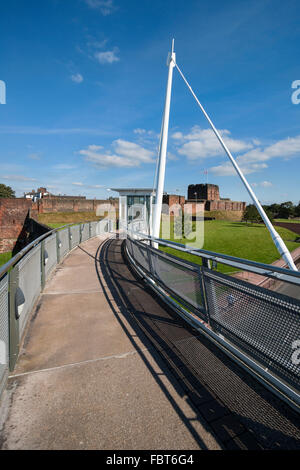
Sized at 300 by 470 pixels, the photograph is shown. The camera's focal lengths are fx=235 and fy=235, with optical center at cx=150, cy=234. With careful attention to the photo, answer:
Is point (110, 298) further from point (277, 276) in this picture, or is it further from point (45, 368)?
point (277, 276)

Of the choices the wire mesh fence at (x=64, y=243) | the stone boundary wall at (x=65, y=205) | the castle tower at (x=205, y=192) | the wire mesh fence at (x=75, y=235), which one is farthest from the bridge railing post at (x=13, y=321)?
the castle tower at (x=205, y=192)

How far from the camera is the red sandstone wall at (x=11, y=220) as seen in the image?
30.8 m

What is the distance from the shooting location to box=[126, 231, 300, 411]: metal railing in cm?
220

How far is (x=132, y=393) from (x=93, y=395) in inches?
14.9

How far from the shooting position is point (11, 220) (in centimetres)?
3133

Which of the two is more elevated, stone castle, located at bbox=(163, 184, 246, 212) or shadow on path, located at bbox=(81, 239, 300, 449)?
stone castle, located at bbox=(163, 184, 246, 212)

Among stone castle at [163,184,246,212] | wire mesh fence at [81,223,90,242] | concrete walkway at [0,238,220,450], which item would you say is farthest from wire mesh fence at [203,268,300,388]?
stone castle at [163,184,246,212]

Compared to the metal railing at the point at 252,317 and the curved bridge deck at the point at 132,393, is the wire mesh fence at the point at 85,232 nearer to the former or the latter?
the curved bridge deck at the point at 132,393

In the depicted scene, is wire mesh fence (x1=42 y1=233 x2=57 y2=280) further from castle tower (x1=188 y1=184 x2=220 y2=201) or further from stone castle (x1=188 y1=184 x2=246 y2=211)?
castle tower (x1=188 y1=184 x2=220 y2=201)

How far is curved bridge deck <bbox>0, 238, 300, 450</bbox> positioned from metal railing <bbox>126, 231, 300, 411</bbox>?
16 centimetres

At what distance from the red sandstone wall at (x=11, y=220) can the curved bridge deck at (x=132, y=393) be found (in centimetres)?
3191
